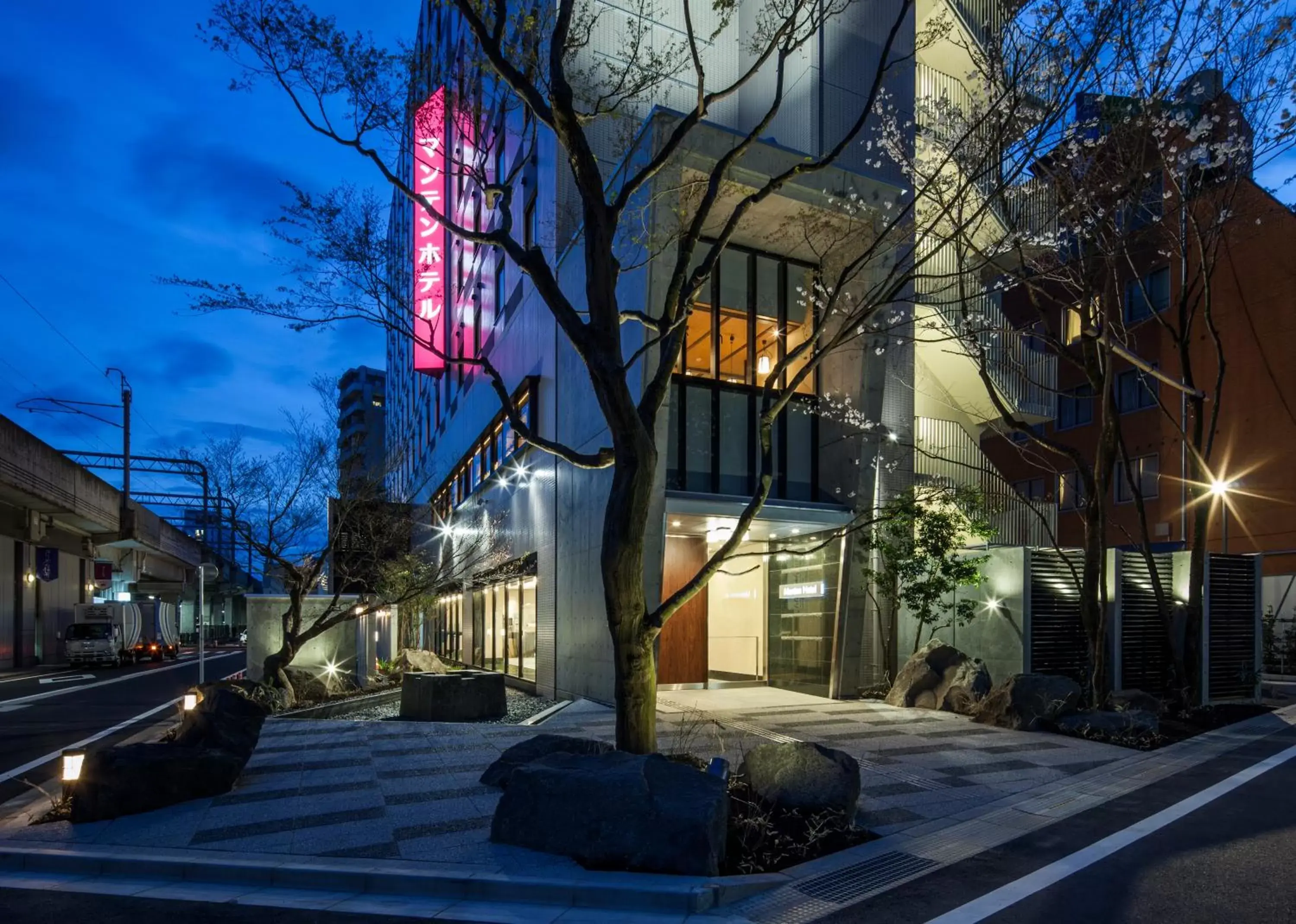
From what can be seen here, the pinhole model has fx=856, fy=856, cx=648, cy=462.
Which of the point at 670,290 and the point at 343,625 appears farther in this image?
the point at 343,625

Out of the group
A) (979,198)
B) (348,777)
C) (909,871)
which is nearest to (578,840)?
(909,871)

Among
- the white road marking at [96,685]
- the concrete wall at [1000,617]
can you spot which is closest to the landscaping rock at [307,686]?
the white road marking at [96,685]

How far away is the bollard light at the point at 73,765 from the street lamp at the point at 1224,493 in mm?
17033

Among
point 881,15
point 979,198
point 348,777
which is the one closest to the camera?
point 348,777

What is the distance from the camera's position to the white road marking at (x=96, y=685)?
2197 cm

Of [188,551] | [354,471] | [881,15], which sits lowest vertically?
[188,551]

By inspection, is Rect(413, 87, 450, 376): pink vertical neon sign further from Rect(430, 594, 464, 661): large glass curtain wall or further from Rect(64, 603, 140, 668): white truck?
Rect(64, 603, 140, 668): white truck

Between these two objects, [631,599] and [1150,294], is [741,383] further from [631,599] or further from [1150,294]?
[1150,294]

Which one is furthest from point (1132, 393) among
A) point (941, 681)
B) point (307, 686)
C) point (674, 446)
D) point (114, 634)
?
point (114, 634)

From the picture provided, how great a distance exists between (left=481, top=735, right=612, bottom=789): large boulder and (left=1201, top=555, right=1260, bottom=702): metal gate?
543 inches

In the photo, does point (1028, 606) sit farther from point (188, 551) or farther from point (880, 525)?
point (188, 551)

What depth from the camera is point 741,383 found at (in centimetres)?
1803

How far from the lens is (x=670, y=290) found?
30.2 feet

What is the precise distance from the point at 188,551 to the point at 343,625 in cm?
5937
